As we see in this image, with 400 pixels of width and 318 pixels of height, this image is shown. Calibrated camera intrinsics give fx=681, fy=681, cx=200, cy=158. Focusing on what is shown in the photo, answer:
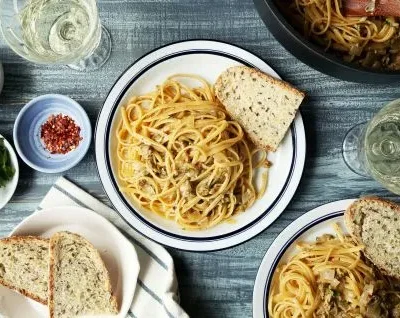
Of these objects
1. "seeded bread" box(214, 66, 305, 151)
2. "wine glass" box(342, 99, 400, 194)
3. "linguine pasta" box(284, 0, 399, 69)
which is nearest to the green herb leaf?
"seeded bread" box(214, 66, 305, 151)

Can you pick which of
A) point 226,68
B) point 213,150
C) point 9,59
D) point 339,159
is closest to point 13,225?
point 9,59

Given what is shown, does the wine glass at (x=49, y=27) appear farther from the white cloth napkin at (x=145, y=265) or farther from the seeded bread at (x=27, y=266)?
the seeded bread at (x=27, y=266)

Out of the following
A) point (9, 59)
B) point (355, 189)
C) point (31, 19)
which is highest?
point (31, 19)

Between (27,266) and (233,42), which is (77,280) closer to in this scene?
(27,266)

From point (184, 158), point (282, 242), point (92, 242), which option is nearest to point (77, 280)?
point (92, 242)

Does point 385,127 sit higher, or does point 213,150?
point 385,127

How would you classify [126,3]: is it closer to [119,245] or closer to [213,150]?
[213,150]

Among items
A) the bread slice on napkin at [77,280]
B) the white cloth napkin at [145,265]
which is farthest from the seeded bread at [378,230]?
the bread slice on napkin at [77,280]
